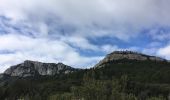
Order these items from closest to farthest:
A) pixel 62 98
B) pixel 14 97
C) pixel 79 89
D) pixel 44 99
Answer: pixel 79 89
pixel 62 98
pixel 44 99
pixel 14 97

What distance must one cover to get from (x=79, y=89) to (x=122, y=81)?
51.1ft

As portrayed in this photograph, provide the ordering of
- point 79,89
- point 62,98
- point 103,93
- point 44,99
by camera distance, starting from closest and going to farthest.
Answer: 1. point 103,93
2. point 79,89
3. point 62,98
4. point 44,99

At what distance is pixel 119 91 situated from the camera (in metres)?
110

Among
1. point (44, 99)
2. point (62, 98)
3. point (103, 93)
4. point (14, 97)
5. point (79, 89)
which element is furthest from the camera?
point (14, 97)

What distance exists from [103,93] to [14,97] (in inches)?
4075

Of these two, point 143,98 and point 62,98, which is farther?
point 143,98

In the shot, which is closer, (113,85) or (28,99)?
(113,85)

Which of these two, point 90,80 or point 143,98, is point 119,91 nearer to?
point 90,80

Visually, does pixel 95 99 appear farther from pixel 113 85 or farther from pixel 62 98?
pixel 62 98

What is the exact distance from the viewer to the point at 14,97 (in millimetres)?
195875

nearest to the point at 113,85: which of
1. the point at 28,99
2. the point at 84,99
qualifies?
the point at 84,99

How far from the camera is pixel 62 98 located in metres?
158

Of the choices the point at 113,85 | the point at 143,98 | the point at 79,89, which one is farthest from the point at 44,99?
the point at 113,85

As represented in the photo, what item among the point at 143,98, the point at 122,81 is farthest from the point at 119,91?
the point at 143,98
